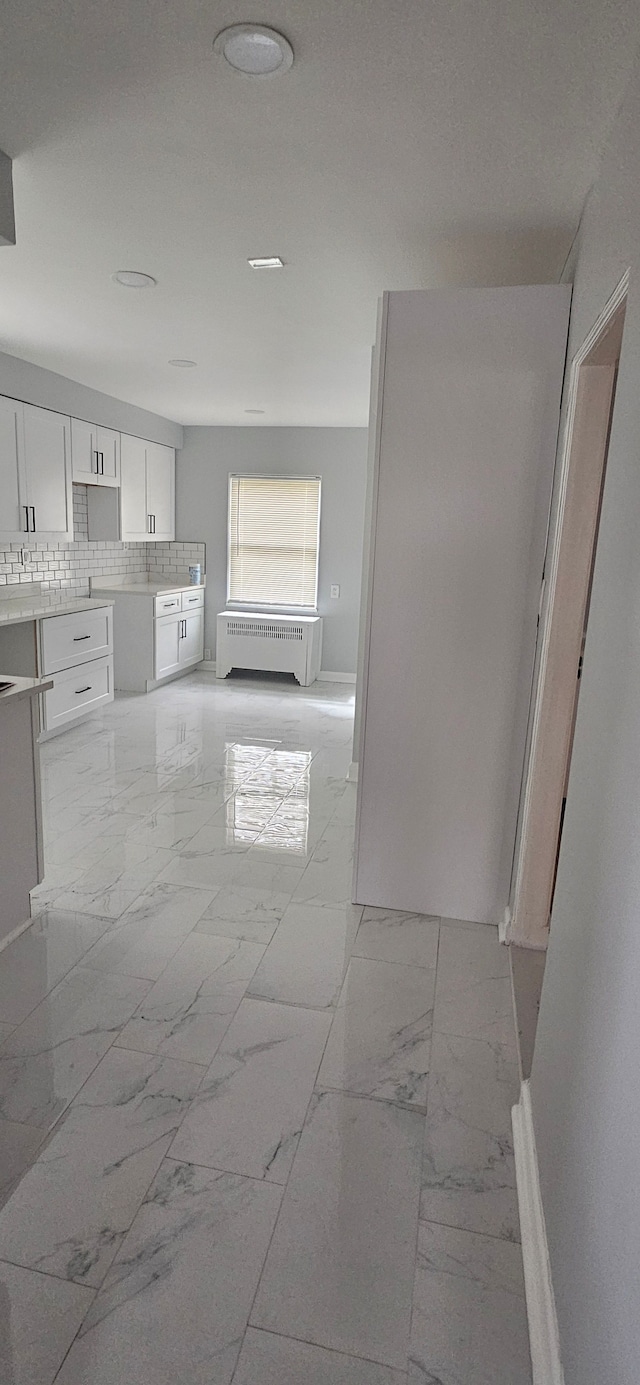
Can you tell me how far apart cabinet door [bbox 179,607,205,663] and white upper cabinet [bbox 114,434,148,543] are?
89cm

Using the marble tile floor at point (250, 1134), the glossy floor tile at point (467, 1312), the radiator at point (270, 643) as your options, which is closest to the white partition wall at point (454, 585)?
the marble tile floor at point (250, 1134)

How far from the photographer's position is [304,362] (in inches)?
170

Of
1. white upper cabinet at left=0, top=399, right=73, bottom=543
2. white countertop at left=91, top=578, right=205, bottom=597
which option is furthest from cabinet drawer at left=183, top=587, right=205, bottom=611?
white upper cabinet at left=0, top=399, right=73, bottom=543

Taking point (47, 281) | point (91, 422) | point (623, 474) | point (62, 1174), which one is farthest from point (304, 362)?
point (62, 1174)

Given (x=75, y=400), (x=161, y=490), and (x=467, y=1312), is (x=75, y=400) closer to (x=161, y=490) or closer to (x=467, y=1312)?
(x=161, y=490)

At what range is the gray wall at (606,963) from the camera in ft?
3.27

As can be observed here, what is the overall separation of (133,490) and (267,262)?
3839mm

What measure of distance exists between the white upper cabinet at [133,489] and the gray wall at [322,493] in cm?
78

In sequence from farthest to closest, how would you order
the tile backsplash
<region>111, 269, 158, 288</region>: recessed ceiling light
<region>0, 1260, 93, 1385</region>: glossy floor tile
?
the tile backsplash, <region>111, 269, 158, 288</region>: recessed ceiling light, <region>0, 1260, 93, 1385</region>: glossy floor tile

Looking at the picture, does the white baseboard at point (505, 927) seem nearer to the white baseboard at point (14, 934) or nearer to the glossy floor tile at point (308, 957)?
the glossy floor tile at point (308, 957)

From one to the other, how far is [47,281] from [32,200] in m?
0.81

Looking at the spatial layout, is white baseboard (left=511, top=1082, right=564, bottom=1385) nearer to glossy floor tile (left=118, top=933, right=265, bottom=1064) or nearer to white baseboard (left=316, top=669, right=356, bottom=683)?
glossy floor tile (left=118, top=933, right=265, bottom=1064)

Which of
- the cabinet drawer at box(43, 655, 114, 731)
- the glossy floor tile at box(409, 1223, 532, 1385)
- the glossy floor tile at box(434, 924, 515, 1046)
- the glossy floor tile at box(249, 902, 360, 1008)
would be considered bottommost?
the glossy floor tile at box(409, 1223, 532, 1385)

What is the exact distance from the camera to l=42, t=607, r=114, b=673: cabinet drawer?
4.88 m
